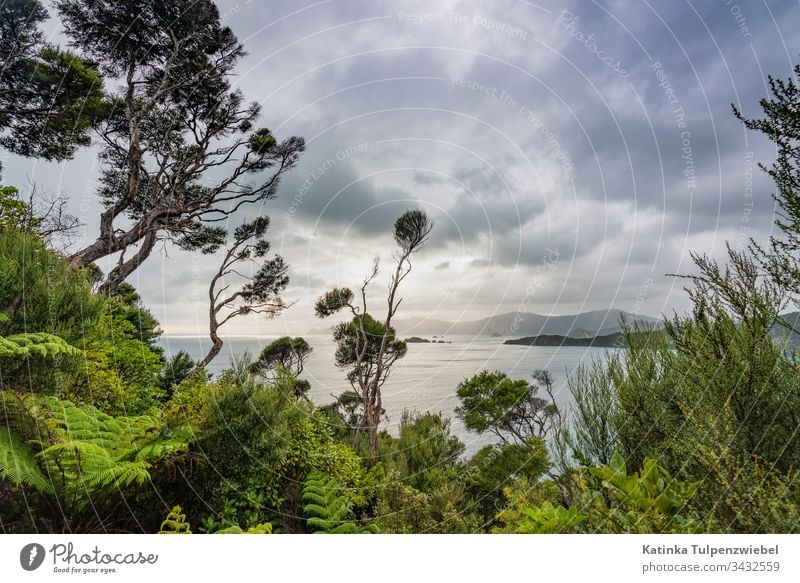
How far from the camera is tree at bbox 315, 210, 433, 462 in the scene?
2.85 metres

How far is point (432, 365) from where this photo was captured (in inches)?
126

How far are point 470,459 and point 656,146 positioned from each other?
2703 millimetres

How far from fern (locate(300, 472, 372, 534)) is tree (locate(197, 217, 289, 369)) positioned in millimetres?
1418

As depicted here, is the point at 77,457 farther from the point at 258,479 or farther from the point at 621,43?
the point at 621,43

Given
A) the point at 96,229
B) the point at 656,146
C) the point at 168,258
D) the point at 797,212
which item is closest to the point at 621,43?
the point at 656,146

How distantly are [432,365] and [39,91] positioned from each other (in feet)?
12.1

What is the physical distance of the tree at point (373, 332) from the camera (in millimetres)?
2848

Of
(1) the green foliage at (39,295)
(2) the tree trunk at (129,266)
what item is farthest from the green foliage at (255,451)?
(2) the tree trunk at (129,266)

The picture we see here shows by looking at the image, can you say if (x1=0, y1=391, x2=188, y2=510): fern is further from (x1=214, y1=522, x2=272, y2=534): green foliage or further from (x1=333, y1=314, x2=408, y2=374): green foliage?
(x1=333, y1=314, x2=408, y2=374): green foliage

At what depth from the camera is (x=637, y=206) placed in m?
2.10

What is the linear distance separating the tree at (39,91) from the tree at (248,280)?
1.48 metres

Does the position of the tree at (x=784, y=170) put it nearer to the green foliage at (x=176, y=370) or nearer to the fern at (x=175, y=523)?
the fern at (x=175, y=523)

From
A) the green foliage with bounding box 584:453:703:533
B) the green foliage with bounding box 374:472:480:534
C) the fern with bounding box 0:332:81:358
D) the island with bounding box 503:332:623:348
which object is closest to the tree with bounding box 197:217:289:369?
the fern with bounding box 0:332:81:358

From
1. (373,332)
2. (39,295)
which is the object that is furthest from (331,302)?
(39,295)
